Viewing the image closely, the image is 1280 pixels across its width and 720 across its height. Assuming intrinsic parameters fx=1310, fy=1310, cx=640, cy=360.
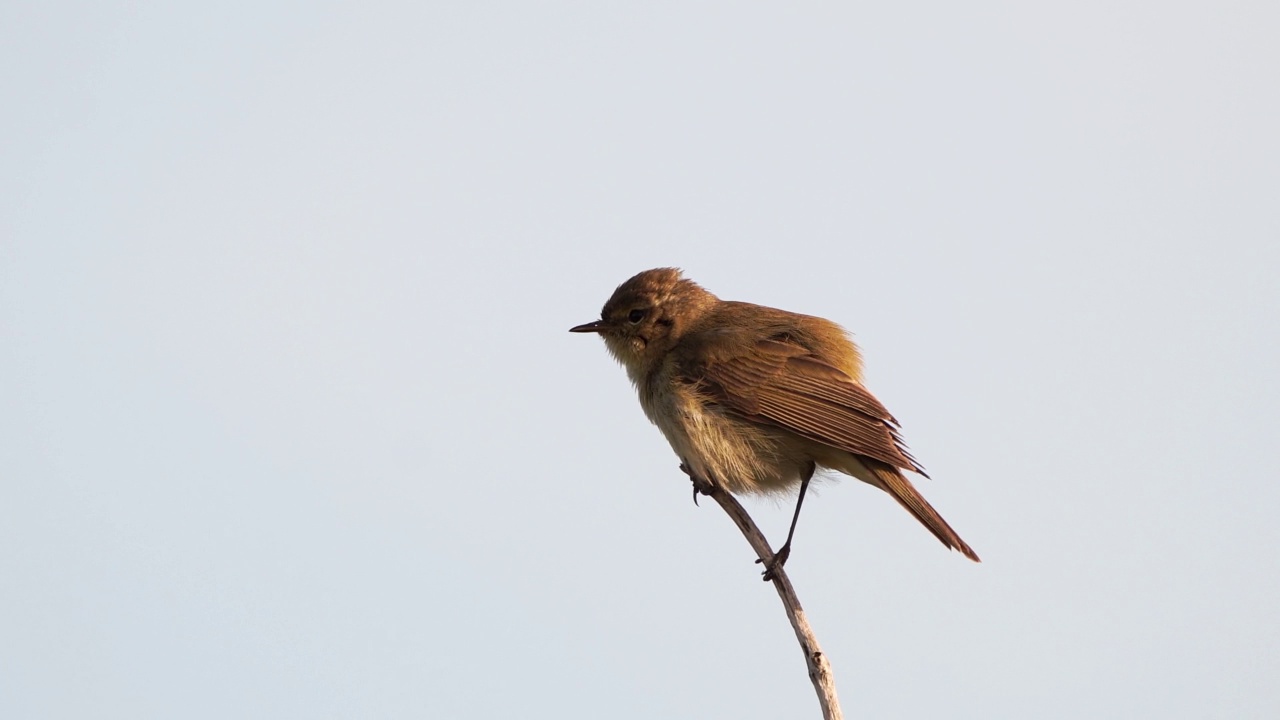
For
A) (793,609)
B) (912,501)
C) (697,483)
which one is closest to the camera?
(793,609)

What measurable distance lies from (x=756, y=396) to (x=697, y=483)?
22.5 inches

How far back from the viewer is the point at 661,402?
7.22 m

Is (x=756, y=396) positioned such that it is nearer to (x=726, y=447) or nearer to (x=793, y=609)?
(x=726, y=447)

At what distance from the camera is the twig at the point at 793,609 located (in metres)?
5.04

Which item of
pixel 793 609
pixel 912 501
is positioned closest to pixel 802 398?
pixel 912 501

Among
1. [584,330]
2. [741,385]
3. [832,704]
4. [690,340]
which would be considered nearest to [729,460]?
[741,385]

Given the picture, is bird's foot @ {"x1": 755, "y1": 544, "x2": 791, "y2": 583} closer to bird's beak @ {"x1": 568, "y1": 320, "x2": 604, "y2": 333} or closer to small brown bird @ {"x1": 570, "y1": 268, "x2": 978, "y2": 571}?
small brown bird @ {"x1": 570, "y1": 268, "x2": 978, "y2": 571}

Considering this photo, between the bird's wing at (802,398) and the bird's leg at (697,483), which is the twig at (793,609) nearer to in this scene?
the bird's leg at (697,483)

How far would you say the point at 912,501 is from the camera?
20.9ft

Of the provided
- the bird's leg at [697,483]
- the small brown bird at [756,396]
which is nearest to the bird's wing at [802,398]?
the small brown bird at [756,396]

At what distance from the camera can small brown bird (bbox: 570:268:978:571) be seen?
6.62 m

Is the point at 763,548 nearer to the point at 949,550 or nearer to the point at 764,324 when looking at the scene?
the point at 949,550

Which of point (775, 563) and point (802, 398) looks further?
point (802, 398)

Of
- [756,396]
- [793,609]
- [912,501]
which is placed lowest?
[793,609]
